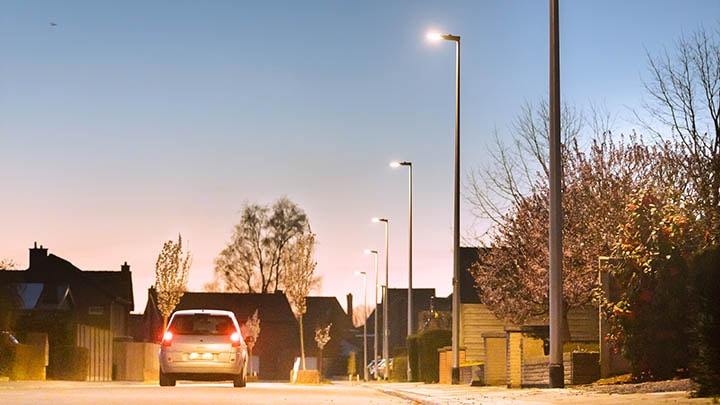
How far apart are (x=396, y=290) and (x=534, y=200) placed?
111 metres

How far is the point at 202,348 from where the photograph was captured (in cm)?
2670

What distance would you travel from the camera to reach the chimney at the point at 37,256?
85500 millimetres

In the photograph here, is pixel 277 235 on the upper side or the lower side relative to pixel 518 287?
upper

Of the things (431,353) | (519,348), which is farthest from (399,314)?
(519,348)

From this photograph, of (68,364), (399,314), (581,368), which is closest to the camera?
(581,368)

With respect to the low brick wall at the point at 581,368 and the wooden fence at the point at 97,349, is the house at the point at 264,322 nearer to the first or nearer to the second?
the wooden fence at the point at 97,349

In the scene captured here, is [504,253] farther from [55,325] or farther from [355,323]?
[355,323]

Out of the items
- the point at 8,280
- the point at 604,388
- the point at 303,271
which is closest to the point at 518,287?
the point at 303,271

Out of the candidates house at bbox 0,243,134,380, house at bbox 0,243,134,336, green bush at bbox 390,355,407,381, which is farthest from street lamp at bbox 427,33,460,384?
house at bbox 0,243,134,336

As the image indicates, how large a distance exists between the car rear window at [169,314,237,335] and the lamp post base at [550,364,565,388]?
774 centimetres

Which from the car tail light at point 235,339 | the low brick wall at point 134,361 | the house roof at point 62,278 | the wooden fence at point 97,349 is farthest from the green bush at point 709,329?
the house roof at point 62,278

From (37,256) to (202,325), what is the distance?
62188mm

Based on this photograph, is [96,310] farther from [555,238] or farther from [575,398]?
[575,398]

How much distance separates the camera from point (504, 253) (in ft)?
143
